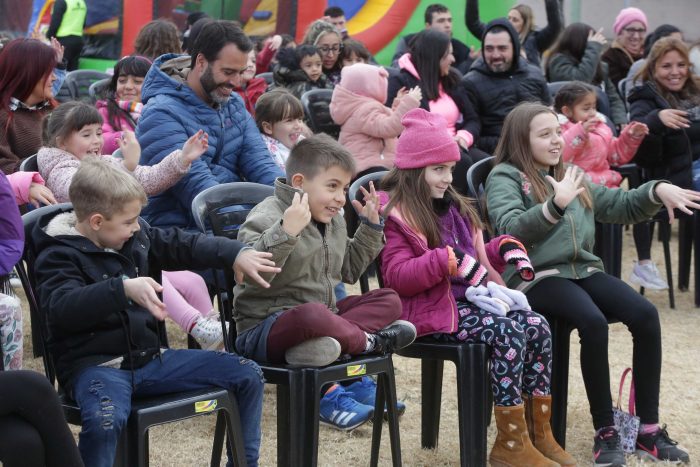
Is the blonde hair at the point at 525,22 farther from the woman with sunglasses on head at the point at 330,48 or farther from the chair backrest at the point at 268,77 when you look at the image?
the chair backrest at the point at 268,77

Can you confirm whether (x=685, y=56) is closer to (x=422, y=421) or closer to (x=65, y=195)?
(x=422, y=421)

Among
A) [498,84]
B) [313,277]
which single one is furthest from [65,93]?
[313,277]

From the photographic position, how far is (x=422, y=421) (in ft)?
13.2

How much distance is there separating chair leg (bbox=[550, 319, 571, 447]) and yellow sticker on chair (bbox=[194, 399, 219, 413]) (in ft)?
5.06

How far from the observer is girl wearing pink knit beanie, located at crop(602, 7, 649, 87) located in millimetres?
8742

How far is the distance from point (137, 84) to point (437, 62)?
1.95 metres

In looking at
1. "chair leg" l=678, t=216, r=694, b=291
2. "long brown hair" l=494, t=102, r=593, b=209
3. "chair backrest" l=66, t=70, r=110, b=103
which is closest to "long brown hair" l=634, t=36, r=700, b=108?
"chair leg" l=678, t=216, r=694, b=291

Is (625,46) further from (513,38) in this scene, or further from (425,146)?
(425,146)

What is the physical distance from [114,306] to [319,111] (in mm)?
4060

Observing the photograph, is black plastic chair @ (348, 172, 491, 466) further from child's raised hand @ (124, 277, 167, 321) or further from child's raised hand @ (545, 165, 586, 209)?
child's raised hand @ (124, 277, 167, 321)

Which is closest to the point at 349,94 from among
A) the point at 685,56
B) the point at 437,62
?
the point at 437,62

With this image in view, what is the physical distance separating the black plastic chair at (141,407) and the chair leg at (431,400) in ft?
3.43

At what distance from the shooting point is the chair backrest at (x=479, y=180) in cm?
428

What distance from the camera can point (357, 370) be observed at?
10.7ft
